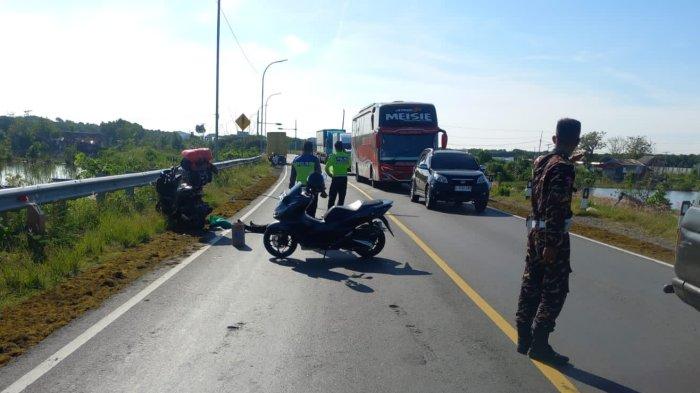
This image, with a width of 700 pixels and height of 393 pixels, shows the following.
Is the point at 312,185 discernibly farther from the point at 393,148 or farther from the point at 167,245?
the point at 393,148

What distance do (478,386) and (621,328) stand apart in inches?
94.2

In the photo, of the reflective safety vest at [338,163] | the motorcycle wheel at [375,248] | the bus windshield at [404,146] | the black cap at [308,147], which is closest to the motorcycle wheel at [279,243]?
the motorcycle wheel at [375,248]

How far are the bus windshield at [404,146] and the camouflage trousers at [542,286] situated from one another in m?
20.1

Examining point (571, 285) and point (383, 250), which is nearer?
point (571, 285)

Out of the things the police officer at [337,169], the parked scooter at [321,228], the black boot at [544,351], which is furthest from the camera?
the police officer at [337,169]

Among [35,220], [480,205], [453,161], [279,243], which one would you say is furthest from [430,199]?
[35,220]

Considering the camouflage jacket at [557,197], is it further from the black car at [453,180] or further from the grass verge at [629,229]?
the black car at [453,180]

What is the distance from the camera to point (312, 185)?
9.90m

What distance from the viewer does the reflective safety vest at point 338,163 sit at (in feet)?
44.2

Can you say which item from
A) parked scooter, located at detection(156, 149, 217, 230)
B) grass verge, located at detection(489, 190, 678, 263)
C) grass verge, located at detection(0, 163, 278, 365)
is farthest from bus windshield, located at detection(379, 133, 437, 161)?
grass verge, located at detection(0, 163, 278, 365)

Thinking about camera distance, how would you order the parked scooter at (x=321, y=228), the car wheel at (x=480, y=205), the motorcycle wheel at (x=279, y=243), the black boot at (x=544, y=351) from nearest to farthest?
the black boot at (x=544, y=351), the parked scooter at (x=321, y=228), the motorcycle wheel at (x=279, y=243), the car wheel at (x=480, y=205)

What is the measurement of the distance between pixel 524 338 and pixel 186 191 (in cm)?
833

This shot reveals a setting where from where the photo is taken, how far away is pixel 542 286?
192 inches

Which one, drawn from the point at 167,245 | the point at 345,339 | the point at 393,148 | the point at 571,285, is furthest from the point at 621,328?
the point at 393,148
